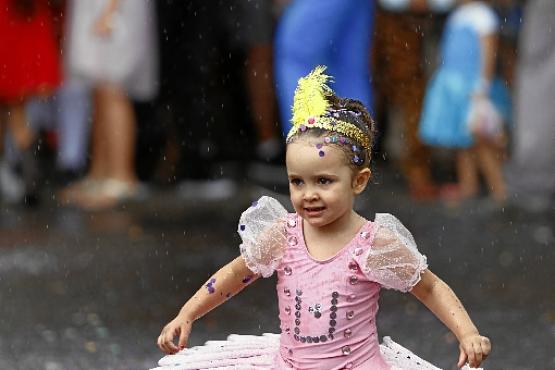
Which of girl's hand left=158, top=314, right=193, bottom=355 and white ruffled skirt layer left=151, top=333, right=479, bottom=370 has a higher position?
girl's hand left=158, top=314, right=193, bottom=355

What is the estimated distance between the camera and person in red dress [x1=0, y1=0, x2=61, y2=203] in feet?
33.4

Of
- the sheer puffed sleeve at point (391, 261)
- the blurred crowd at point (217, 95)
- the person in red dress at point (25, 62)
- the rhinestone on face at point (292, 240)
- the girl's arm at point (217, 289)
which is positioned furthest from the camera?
the blurred crowd at point (217, 95)

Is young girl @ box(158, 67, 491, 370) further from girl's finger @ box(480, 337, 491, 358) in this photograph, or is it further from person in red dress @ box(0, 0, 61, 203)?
person in red dress @ box(0, 0, 61, 203)

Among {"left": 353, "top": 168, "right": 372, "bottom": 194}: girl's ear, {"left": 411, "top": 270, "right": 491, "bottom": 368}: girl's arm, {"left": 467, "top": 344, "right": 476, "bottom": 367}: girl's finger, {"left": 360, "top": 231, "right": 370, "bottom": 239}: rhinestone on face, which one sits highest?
{"left": 353, "top": 168, "right": 372, "bottom": 194}: girl's ear

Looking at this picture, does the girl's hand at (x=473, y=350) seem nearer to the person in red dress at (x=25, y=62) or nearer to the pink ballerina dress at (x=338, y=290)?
the pink ballerina dress at (x=338, y=290)

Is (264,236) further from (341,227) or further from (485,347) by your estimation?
(485,347)

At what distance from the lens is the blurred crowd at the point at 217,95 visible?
33.8ft

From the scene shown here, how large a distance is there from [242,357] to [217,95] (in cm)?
702

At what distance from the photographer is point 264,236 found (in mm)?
4609

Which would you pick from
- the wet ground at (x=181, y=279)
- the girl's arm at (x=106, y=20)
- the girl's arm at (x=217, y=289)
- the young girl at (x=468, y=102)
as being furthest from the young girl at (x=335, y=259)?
the girl's arm at (x=106, y=20)

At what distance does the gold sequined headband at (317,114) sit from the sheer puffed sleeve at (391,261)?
0.89ft

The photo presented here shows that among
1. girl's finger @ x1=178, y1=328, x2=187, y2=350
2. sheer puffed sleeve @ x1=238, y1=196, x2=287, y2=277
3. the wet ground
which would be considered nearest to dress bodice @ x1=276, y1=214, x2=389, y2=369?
sheer puffed sleeve @ x1=238, y1=196, x2=287, y2=277

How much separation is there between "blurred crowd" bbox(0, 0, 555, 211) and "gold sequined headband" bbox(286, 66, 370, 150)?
17.6 feet

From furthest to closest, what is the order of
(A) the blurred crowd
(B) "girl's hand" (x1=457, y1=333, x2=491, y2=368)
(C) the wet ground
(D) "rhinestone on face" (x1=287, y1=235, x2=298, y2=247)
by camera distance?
(A) the blurred crowd, (C) the wet ground, (D) "rhinestone on face" (x1=287, y1=235, x2=298, y2=247), (B) "girl's hand" (x1=457, y1=333, x2=491, y2=368)
